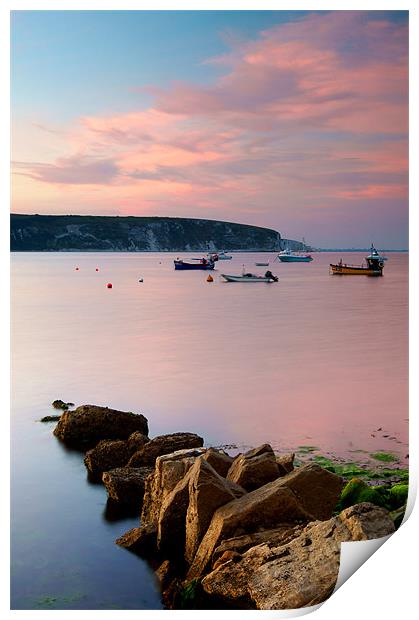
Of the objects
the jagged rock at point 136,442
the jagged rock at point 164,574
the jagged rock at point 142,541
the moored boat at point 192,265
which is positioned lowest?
the jagged rock at point 164,574

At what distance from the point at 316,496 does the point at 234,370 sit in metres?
5.96

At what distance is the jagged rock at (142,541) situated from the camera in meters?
4.76

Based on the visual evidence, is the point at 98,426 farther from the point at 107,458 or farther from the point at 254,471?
the point at 254,471


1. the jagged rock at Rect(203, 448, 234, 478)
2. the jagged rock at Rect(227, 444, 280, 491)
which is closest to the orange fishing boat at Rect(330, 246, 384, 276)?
the jagged rock at Rect(203, 448, 234, 478)

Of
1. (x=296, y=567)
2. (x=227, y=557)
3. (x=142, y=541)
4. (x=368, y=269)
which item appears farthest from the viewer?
(x=368, y=269)

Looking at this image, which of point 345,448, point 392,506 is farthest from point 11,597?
point 345,448

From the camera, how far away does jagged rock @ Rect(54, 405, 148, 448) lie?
702 cm

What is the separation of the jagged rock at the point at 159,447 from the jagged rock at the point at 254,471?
1.15 metres

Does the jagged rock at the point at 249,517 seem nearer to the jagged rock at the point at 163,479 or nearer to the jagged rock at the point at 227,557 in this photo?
the jagged rock at the point at 227,557

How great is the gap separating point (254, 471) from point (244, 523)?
61 cm

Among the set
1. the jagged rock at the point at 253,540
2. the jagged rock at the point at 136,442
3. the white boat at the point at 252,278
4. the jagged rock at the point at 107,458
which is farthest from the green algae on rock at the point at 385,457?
the white boat at the point at 252,278

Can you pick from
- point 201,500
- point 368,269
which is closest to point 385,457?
point 201,500

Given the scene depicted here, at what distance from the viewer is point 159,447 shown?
19.8 feet
